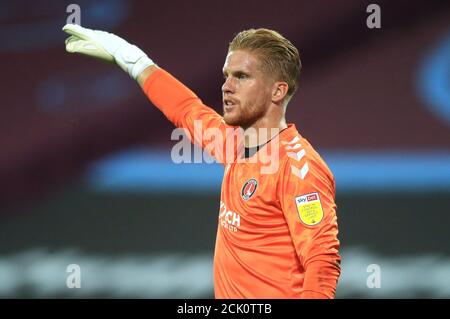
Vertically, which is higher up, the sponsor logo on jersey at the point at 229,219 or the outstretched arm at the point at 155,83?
the outstretched arm at the point at 155,83

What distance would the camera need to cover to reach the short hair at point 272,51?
2.41 meters

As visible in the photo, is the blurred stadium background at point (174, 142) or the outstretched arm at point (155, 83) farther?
the blurred stadium background at point (174, 142)

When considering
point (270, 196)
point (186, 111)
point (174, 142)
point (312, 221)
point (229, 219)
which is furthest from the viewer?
point (174, 142)

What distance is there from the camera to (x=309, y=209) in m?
2.09

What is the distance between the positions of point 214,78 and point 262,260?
2.09 metres

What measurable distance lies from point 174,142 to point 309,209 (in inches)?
84.6

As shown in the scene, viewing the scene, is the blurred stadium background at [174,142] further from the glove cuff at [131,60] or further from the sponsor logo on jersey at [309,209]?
the sponsor logo on jersey at [309,209]

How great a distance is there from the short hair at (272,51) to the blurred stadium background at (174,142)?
173 centimetres

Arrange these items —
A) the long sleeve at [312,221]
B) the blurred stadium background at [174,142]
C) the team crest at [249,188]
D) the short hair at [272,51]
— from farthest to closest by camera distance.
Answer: the blurred stadium background at [174,142]
the short hair at [272,51]
the team crest at [249,188]
the long sleeve at [312,221]

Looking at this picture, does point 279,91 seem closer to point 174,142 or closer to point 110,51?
point 110,51

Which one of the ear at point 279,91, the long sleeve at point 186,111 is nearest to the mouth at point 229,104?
the ear at point 279,91

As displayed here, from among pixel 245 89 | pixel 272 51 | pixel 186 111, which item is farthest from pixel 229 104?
pixel 186 111

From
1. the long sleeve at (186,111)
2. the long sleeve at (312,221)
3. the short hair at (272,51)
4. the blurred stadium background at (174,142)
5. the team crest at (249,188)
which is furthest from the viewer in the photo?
the blurred stadium background at (174,142)

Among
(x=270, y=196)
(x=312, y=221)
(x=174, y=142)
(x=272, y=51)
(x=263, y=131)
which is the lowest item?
(x=312, y=221)
